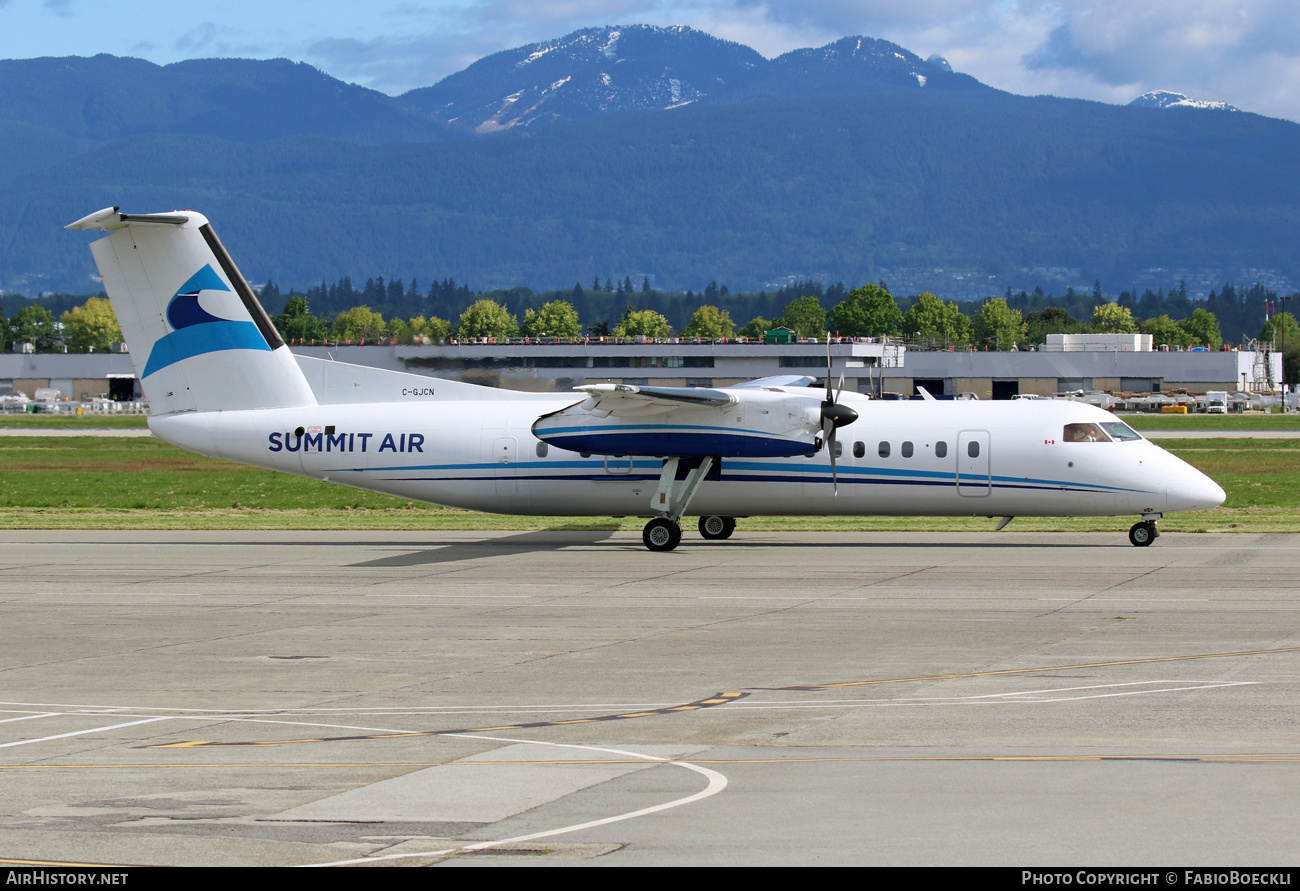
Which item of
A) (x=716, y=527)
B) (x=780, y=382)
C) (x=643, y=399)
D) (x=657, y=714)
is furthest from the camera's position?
(x=780, y=382)

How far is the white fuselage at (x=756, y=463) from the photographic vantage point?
29.7 metres

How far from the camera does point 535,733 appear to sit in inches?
508

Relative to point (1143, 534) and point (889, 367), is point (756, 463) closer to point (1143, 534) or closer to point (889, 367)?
point (1143, 534)

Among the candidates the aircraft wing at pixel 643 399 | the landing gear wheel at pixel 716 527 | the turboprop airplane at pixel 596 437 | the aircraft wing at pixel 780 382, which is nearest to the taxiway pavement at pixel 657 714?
the turboprop airplane at pixel 596 437

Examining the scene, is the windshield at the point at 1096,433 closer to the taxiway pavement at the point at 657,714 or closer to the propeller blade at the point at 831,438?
the taxiway pavement at the point at 657,714

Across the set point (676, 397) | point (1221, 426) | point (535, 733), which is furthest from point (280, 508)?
point (1221, 426)

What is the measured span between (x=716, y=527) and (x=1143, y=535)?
983cm

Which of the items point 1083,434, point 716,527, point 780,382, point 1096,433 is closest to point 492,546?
point 716,527

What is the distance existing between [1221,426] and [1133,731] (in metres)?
95.6

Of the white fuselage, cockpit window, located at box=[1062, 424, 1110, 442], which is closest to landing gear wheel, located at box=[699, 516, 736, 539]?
the white fuselage

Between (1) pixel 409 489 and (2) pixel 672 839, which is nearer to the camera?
(2) pixel 672 839

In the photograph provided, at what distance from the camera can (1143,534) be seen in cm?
2998

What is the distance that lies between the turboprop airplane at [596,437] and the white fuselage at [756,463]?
40 millimetres
